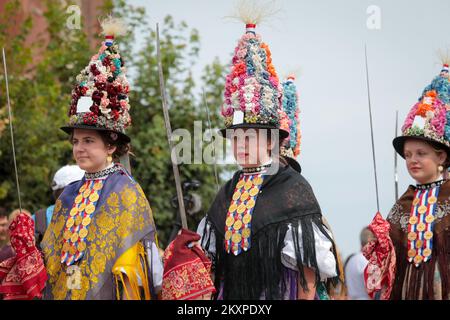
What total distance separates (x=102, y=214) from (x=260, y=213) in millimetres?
996

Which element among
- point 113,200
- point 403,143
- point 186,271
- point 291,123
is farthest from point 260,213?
point 291,123

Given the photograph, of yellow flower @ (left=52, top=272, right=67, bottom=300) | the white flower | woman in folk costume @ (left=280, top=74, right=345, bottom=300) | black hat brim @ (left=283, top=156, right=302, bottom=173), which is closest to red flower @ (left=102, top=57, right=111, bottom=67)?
the white flower

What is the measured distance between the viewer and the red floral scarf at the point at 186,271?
5852mm

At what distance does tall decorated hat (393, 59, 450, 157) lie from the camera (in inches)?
257

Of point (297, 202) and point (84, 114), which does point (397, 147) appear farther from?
point (84, 114)

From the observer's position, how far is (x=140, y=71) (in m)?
12.8

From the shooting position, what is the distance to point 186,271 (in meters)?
5.85

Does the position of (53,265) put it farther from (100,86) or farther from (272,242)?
(272,242)

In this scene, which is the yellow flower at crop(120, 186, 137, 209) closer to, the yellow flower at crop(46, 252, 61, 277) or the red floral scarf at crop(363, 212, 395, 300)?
the yellow flower at crop(46, 252, 61, 277)

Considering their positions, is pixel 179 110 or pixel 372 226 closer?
pixel 372 226

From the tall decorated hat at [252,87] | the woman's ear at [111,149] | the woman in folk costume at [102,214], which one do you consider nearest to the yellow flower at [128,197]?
the woman in folk costume at [102,214]
